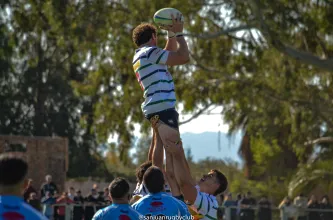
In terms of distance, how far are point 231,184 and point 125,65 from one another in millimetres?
21615

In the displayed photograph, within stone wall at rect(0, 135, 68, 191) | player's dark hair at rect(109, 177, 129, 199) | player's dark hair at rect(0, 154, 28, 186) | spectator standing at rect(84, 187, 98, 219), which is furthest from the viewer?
stone wall at rect(0, 135, 68, 191)

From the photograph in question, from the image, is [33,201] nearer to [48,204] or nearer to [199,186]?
[48,204]

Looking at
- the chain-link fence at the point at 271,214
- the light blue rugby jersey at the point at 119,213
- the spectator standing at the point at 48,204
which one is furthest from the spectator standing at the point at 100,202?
the light blue rugby jersey at the point at 119,213

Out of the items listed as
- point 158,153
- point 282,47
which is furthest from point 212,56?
point 158,153

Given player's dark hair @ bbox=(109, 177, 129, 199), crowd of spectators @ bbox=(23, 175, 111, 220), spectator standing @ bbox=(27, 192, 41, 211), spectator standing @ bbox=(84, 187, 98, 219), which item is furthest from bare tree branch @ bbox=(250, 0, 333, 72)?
player's dark hair @ bbox=(109, 177, 129, 199)

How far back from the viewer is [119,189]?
888cm

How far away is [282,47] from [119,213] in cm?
2203

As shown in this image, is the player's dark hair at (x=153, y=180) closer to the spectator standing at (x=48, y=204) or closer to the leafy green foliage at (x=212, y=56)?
the spectator standing at (x=48, y=204)

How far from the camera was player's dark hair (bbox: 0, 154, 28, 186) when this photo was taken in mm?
6391

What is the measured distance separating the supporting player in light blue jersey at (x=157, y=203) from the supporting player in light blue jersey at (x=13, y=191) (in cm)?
267

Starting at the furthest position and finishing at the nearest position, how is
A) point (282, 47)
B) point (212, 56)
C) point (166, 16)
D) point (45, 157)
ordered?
point (45, 157) < point (212, 56) < point (282, 47) < point (166, 16)

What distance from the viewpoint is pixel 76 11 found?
35.8 meters


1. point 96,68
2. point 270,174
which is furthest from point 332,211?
point 270,174

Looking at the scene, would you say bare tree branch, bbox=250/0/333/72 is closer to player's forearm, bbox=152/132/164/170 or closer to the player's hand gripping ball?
player's forearm, bbox=152/132/164/170
